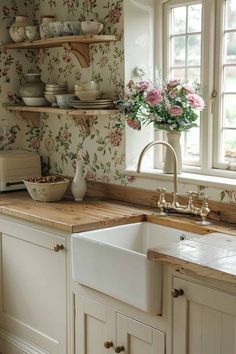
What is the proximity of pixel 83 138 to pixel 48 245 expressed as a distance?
2.91 ft

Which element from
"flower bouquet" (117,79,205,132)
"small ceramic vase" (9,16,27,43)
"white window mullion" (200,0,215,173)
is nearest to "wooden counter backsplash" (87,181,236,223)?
"white window mullion" (200,0,215,173)

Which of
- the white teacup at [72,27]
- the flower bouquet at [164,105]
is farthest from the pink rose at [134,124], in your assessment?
the white teacup at [72,27]

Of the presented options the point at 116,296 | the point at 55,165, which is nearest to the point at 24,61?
the point at 55,165

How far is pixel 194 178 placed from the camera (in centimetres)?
303

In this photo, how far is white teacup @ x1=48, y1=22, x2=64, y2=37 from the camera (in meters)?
3.41

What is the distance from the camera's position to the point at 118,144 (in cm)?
340

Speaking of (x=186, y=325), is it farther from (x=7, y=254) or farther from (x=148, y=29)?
(x=148, y=29)

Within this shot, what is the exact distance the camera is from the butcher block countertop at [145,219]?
216 cm

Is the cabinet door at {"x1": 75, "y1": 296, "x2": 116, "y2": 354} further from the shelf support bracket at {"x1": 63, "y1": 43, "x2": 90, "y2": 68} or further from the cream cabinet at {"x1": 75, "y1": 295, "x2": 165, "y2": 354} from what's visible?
the shelf support bracket at {"x1": 63, "y1": 43, "x2": 90, "y2": 68}

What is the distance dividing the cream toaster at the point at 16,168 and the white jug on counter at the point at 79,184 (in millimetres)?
464

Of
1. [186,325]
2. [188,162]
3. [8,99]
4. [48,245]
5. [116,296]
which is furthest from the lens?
[8,99]

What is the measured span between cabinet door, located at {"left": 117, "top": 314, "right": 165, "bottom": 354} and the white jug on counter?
3.39 feet

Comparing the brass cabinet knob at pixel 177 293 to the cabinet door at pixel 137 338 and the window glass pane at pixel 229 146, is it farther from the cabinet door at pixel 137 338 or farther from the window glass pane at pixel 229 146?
the window glass pane at pixel 229 146

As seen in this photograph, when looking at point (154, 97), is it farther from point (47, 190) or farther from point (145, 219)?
point (47, 190)
